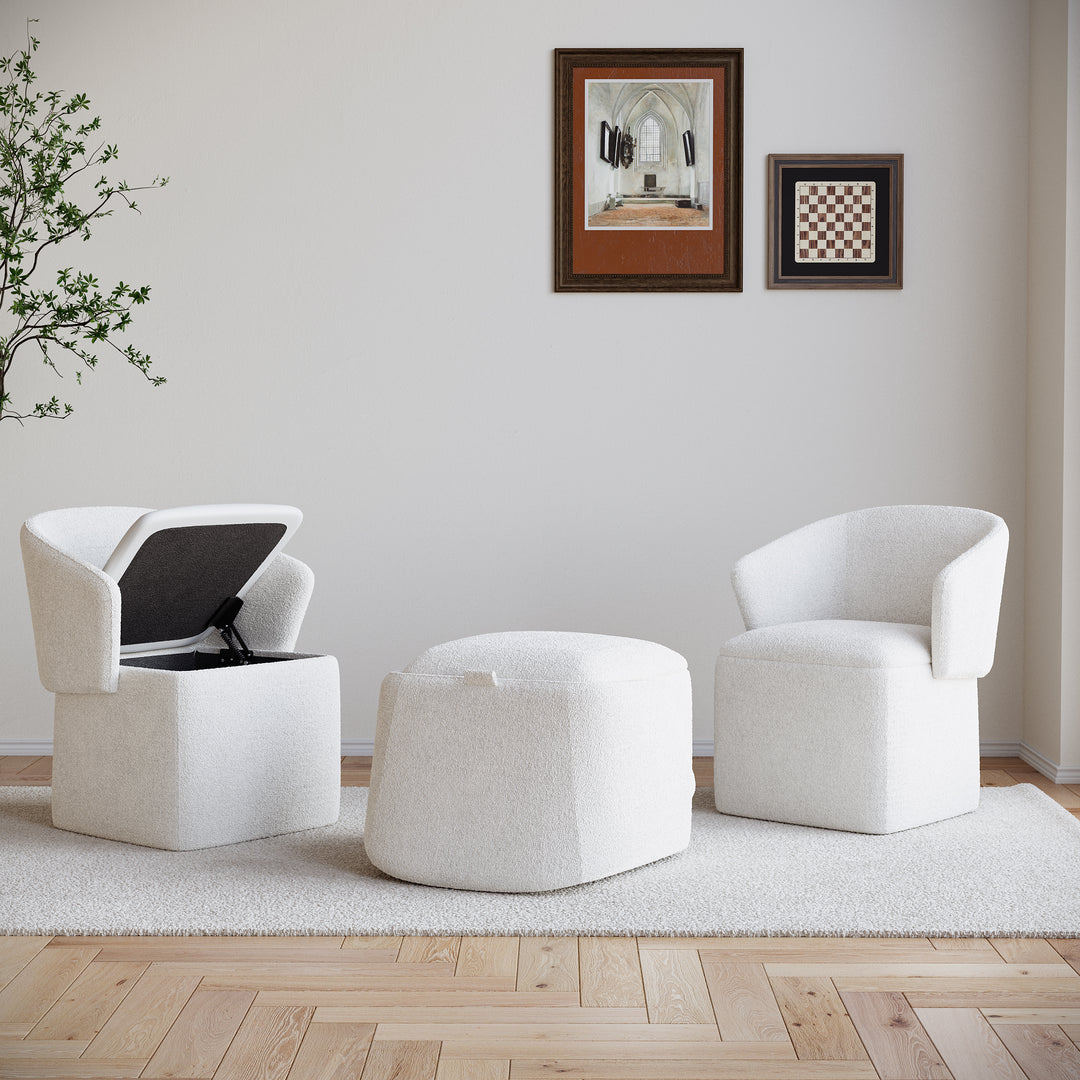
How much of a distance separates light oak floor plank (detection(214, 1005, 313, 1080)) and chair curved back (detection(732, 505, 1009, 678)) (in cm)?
176

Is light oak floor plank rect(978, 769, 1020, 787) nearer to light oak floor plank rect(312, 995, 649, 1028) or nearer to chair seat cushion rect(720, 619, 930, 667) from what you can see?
chair seat cushion rect(720, 619, 930, 667)

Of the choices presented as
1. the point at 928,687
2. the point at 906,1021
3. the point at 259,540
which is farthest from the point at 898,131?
the point at 906,1021

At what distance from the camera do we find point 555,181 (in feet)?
13.1

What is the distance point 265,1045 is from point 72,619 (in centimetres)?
142

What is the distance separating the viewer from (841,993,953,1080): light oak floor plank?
1729 mm

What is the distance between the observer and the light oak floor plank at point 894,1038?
1.73 meters

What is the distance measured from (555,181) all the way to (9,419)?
192 cm

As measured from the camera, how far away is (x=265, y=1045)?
1813 millimetres

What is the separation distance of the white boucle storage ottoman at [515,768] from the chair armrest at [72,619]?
28.4 inches

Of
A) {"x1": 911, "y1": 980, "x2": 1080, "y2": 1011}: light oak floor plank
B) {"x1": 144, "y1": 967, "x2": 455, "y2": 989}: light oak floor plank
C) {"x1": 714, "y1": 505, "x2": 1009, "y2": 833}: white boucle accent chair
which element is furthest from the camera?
{"x1": 714, "y1": 505, "x2": 1009, "y2": 833}: white boucle accent chair

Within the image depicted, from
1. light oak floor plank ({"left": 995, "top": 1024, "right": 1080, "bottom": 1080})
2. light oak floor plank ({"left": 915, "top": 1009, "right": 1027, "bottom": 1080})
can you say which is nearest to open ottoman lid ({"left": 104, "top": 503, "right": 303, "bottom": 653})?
light oak floor plank ({"left": 915, "top": 1009, "right": 1027, "bottom": 1080})

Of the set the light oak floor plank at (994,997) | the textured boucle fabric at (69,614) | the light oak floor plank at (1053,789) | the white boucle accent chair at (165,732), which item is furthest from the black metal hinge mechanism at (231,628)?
the light oak floor plank at (1053,789)

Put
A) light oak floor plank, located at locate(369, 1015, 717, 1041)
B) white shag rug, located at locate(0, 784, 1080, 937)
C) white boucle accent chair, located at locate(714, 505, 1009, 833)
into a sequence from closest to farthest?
1. light oak floor plank, located at locate(369, 1015, 717, 1041)
2. white shag rug, located at locate(0, 784, 1080, 937)
3. white boucle accent chair, located at locate(714, 505, 1009, 833)

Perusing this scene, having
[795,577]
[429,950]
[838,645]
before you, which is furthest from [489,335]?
[429,950]
